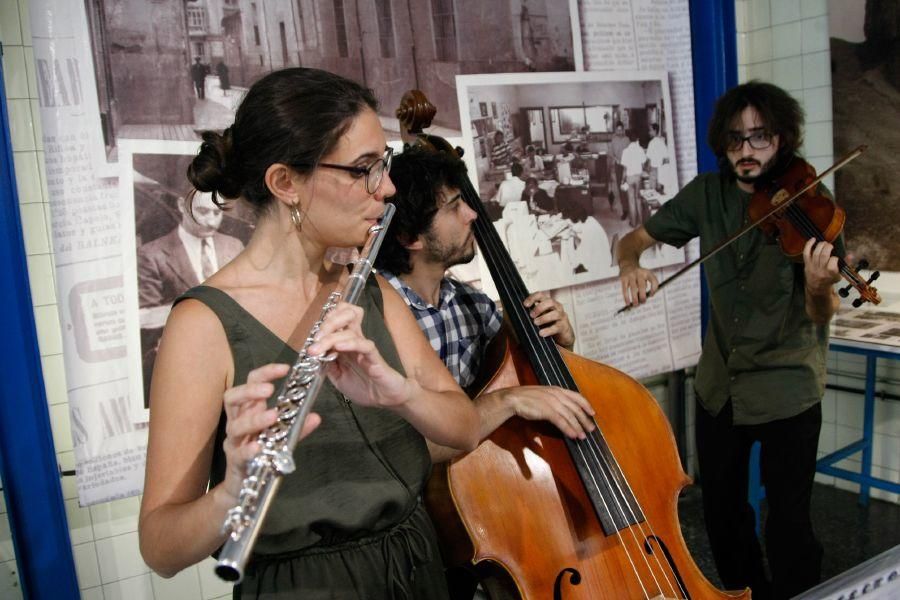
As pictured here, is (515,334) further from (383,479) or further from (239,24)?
(239,24)

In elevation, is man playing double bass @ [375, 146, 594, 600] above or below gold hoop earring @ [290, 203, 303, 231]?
below

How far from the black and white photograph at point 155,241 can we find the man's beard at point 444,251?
2.04ft

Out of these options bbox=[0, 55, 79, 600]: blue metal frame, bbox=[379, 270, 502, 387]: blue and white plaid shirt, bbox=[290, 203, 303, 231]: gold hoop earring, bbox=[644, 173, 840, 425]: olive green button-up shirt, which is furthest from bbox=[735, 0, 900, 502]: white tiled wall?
bbox=[0, 55, 79, 600]: blue metal frame

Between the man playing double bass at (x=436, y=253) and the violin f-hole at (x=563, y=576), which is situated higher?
the man playing double bass at (x=436, y=253)

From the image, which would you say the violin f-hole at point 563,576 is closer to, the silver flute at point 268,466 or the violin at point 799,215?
the silver flute at point 268,466

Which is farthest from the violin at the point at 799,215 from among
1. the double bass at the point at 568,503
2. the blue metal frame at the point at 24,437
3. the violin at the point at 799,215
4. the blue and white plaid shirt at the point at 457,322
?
the blue metal frame at the point at 24,437

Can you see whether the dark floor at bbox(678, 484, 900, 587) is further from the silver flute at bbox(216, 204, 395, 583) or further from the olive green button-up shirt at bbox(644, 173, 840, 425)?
the silver flute at bbox(216, 204, 395, 583)

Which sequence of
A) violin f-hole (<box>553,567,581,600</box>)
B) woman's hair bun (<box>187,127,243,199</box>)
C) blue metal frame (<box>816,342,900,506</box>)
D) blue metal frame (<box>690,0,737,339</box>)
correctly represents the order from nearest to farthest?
1. woman's hair bun (<box>187,127,243,199</box>)
2. violin f-hole (<box>553,567,581,600</box>)
3. blue metal frame (<box>816,342,900,506</box>)
4. blue metal frame (<box>690,0,737,339</box>)

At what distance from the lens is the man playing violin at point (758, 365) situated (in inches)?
86.5

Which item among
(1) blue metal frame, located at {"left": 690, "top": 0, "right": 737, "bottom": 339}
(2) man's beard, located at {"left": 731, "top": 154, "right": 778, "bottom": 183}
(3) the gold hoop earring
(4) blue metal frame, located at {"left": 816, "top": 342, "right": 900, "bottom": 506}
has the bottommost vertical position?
(4) blue metal frame, located at {"left": 816, "top": 342, "right": 900, "bottom": 506}

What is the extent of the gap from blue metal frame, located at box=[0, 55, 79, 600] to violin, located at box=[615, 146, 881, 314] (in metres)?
2.02

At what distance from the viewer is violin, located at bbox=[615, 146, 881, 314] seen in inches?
79.3

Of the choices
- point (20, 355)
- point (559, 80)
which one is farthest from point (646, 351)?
point (20, 355)

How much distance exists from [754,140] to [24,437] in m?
2.30
